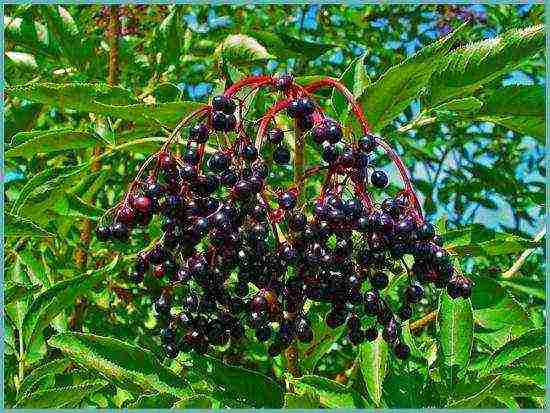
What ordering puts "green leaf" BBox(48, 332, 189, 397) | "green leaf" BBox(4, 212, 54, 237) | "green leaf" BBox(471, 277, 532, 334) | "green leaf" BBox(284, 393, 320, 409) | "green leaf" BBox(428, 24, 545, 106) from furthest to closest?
"green leaf" BBox(471, 277, 532, 334)
"green leaf" BBox(4, 212, 54, 237)
"green leaf" BBox(48, 332, 189, 397)
"green leaf" BBox(428, 24, 545, 106)
"green leaf" BBox(284, 393, 320, 409)

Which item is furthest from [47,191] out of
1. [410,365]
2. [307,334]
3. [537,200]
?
[537,200]

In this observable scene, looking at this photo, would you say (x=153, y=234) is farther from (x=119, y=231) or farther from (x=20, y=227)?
(x=119, y=231)

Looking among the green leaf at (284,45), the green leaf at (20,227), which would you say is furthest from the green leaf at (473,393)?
the green leaf at (284,45)

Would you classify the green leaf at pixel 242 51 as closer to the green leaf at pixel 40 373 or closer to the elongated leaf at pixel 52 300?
the elongated leaf at pixel 52 300

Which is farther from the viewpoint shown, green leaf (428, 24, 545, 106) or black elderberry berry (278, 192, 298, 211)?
green leaf (428, 24, 545, 106)

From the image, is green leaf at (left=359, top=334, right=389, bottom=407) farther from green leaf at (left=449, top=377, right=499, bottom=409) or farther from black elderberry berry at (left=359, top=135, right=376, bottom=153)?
black elderberry berry at (left=359, top=135, right=376, bottom=153)

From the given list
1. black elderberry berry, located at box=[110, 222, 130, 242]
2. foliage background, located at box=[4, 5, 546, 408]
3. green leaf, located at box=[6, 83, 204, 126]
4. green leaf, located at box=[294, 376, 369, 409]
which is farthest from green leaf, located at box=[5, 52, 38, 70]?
green leaf, located at box=[294, 376, 369, 409]

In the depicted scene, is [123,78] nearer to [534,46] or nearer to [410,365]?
[410,365]
